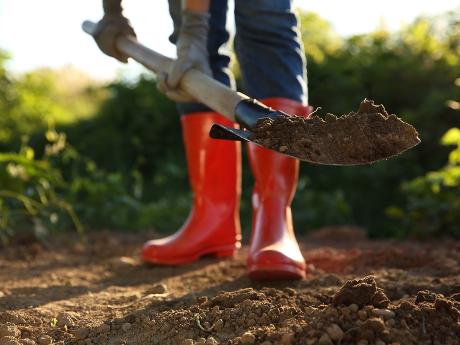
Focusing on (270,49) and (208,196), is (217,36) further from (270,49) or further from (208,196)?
(208,196)

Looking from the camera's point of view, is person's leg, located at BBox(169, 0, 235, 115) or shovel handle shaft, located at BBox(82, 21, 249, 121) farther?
person's leg, located at BBox(169, 0, 235, 115)

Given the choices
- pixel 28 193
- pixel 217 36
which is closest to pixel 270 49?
pixel 217 36

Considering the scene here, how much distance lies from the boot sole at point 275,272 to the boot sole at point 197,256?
1.99ft

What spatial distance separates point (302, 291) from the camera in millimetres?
2115

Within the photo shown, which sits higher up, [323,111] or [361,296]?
[323,111]

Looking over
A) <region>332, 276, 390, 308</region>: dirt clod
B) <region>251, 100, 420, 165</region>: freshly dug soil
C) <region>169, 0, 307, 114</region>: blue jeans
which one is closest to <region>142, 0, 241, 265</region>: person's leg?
<region>169, 0, 307, 114</region>: blue jeans

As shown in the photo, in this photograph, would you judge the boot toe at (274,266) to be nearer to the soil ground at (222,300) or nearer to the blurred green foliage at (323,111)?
the soil ground at (222,300)

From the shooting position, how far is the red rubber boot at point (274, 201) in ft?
7.66

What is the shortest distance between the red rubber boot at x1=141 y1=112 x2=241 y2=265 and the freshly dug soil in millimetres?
1094

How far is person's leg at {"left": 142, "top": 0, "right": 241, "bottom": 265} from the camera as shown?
2867mm

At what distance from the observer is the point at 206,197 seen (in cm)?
294

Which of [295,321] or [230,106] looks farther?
[230,106]

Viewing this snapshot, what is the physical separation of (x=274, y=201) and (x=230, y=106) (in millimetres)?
527

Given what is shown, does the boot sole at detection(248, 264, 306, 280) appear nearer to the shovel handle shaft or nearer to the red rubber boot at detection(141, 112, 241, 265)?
the shovel handle shaft
